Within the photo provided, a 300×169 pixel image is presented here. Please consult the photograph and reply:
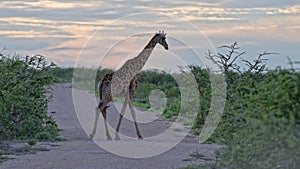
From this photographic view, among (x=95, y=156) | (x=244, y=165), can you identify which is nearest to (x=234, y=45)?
(x=95, y=156)

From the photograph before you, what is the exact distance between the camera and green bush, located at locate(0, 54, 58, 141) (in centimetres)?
1927

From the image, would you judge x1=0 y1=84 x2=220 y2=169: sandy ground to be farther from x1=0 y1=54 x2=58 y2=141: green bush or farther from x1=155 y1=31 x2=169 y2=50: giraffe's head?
x1=155 y1=31 x2=169 y2=50: giraffe's head

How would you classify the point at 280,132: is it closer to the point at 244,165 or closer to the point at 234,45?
the point at 244,165

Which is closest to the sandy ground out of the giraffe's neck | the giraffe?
the giraffe

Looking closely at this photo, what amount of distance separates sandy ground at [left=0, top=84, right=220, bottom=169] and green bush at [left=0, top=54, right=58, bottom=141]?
796 mm

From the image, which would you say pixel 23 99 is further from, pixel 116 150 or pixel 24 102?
pixel 116 150

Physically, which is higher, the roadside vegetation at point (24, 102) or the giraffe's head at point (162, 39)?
the giraffe's head at point (162, 39)

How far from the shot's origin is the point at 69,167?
1417cm

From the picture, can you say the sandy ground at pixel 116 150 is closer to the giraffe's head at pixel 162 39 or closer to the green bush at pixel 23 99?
the green bush at pixel 23 99

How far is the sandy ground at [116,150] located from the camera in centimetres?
1460

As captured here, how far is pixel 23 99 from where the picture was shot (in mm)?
19859

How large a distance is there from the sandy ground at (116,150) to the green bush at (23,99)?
2.61 ft

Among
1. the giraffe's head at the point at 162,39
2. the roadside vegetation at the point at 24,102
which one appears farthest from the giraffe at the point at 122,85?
the roadside vegetation at the point at 24,102

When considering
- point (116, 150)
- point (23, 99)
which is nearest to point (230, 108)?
point (116, 150)
